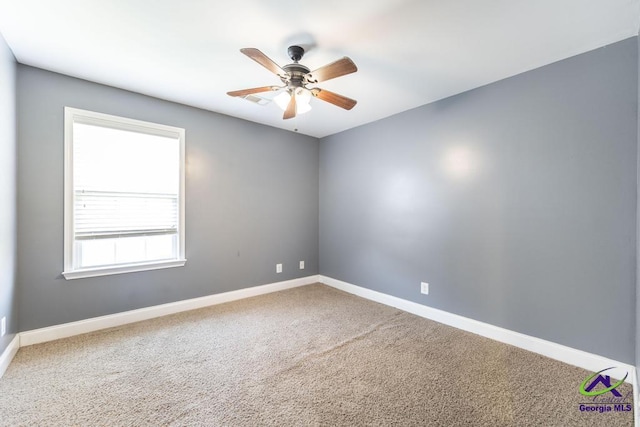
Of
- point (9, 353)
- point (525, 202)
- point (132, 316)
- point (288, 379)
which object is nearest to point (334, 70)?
point (525, 202)

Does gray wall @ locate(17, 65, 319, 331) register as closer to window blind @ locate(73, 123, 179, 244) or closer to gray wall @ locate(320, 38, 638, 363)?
window blind @ locate(73, 123, 179, 244)

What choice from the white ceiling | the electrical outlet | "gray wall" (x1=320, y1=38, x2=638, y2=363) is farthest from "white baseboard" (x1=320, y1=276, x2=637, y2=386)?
the white ceiling

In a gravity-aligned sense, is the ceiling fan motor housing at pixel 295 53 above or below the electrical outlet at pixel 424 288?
Answer: above

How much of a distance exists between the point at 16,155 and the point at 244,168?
6.95ft

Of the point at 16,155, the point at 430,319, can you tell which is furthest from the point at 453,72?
the point at 16,155

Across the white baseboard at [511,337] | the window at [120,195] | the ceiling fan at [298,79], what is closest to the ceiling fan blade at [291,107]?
the ceiling fan at [298,79]

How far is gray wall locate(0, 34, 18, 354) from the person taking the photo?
2043 millimetres

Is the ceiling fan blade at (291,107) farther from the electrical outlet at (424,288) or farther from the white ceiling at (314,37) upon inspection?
the electrical outlet at (424,288)

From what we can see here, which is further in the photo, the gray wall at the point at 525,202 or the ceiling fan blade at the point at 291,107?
the ceiling fan blade at the point at 291,107

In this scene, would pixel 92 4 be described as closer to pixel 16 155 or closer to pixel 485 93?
pixel 16 155

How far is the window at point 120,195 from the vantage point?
8.75ft

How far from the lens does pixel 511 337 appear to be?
2516mm

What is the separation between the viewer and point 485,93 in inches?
106

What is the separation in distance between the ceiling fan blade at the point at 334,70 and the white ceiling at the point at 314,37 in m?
0.31
